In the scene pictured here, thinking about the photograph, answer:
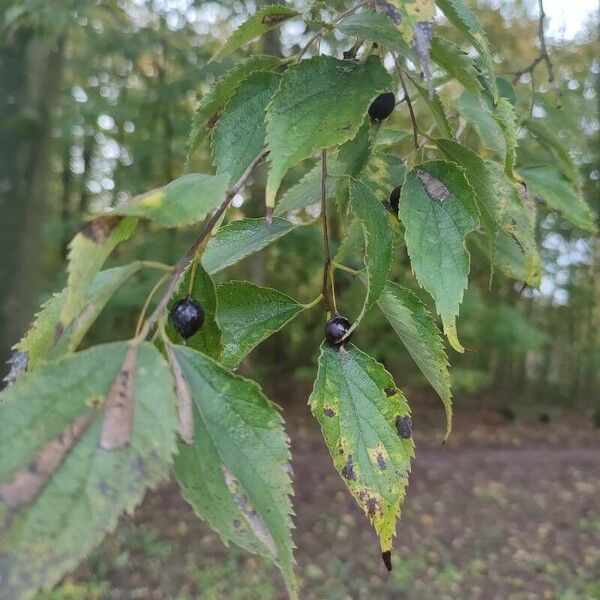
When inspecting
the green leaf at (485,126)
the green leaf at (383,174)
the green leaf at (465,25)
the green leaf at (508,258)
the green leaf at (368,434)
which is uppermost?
the green leaf at (465,25)

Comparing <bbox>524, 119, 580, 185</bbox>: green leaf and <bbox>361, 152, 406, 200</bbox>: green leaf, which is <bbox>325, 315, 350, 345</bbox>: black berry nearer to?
<bbox>361, 152, 406, 200</bbox>: green leaf

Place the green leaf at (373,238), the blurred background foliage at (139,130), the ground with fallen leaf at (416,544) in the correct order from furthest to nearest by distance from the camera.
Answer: the blurred background foliage at (139,130) → the ground with fallen leaf at (416,544) → the green leaf at (373,238)

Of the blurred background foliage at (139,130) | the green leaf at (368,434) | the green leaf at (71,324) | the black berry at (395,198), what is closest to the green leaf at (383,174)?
the black berry at (395,198)

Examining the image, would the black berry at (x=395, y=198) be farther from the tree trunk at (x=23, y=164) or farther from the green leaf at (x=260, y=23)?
the tree trunk at (x=23, y=164)

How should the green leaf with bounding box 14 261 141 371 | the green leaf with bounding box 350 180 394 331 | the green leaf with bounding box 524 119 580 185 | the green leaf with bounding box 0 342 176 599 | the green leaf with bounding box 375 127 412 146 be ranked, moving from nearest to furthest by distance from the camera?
the green leaf with bounding box 0 342 176 599 < the green leaf with bounding box 14 261 141 371 < the green leaf with bounding box 350 180 394 331 < the green leaf with bounding box 375 127 412 146 < the green leaf with bounding box 524 119 580 185

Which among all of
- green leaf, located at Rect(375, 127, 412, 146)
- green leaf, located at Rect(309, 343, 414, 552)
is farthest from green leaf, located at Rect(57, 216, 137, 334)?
green leaf, located at Rect(375, 127, 412, 146)

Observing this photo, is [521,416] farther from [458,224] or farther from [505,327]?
[458,224]

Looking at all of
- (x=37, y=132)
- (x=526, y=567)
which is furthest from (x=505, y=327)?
(x=37, y=132)

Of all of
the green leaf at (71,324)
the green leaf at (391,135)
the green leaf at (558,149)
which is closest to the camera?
the green leaf at (71,324)
